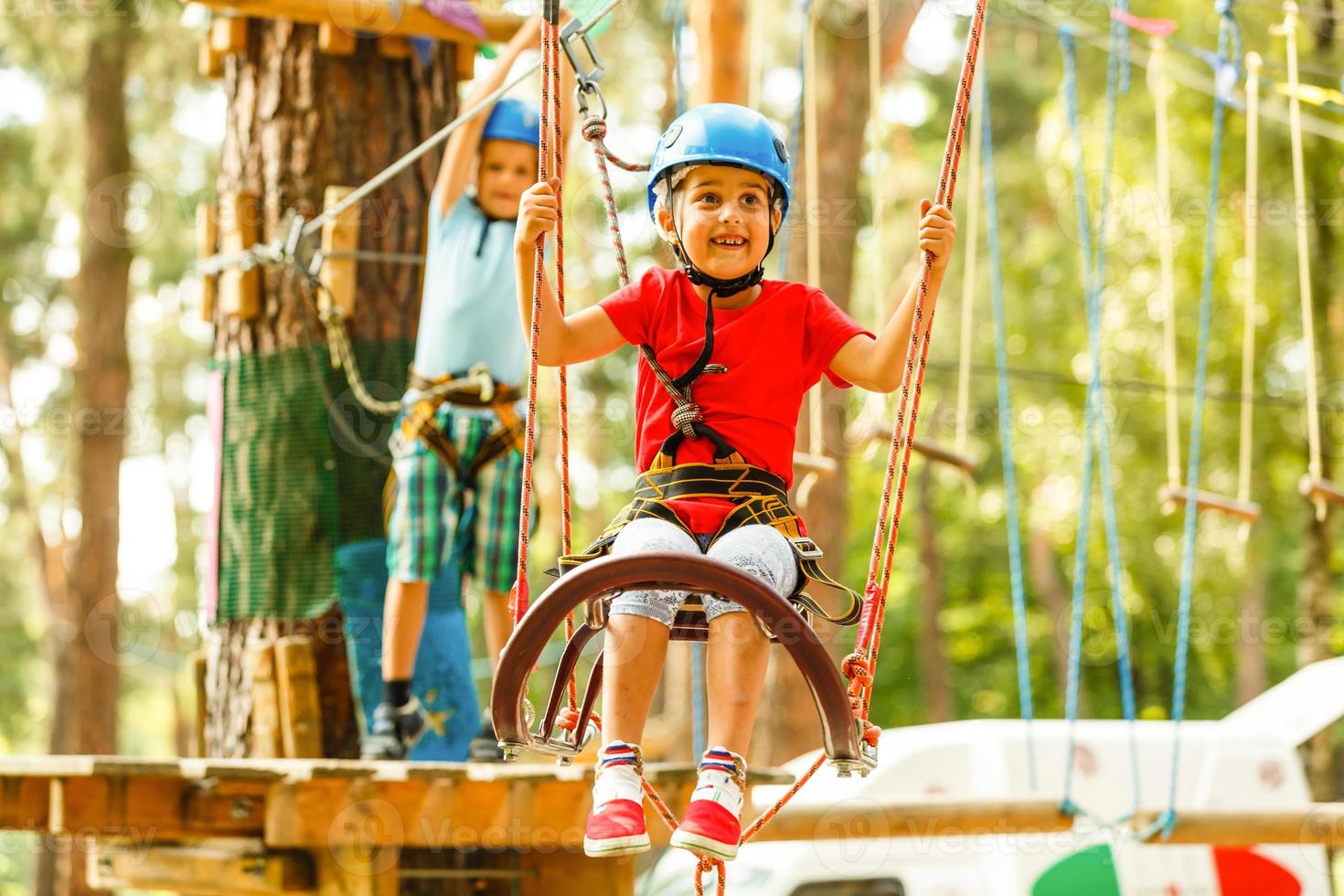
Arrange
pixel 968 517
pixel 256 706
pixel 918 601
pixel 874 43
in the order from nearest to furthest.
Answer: pixel 256 706 → pixel 874 43 → pixel 968 517 → pixel 918 601

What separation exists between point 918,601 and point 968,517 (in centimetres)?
222

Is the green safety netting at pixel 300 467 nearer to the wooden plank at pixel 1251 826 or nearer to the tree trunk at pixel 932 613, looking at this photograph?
the wooden plank at pixel 1251 826

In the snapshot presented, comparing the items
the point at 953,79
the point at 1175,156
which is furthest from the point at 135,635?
the point at 953,79

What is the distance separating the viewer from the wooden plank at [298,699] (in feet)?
17.0

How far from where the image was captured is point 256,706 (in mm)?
5309

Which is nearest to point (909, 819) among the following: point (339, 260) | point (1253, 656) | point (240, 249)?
point (339, 260)

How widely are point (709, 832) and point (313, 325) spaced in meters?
3.36

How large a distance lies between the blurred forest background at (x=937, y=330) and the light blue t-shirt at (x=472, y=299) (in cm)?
107

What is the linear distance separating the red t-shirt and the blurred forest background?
9.19ft

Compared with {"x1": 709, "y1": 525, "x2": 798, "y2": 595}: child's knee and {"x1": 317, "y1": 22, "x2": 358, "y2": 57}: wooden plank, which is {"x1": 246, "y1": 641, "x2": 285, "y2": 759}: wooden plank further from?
{"x1": 709, "y1": 525, "x2": 798, "y2": 595}: child's knee

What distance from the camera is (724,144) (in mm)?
3080

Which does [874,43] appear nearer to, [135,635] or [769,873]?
[769,873]

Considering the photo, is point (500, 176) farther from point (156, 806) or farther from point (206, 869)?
point (206, 869)

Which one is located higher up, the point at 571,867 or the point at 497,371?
the point at 497,371
